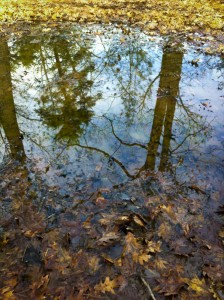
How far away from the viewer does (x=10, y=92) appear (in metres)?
5.82

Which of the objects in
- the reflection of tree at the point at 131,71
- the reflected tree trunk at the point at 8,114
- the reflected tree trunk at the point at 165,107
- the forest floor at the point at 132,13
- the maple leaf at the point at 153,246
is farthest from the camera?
the forest floor at the point at 132,13

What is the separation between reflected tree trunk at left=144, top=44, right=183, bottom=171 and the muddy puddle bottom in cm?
3

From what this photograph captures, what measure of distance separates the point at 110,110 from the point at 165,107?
114 cm

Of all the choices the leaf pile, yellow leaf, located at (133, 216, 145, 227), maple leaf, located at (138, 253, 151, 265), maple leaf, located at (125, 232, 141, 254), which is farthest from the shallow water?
maple leaf, located at (138, 253, 151, 265)

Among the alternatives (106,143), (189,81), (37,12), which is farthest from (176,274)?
(37,12)

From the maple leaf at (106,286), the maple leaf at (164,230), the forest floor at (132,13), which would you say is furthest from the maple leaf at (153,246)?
the forest floor at (132,13)

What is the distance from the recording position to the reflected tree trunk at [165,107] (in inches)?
164

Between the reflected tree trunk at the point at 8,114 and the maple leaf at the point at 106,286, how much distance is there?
2385 millimetres

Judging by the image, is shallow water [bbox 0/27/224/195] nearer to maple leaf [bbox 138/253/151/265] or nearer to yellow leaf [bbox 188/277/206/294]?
maple leaf [bbox 138/253/151/265]

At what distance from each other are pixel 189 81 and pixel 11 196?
15.4ft

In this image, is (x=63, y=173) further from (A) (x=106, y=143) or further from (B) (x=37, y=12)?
(B) (x=37, y=12)

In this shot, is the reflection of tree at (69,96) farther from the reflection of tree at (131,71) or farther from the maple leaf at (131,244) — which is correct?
the maple leaf at (131,244)

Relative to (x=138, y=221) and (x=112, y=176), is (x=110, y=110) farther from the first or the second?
(x=138, y=221)

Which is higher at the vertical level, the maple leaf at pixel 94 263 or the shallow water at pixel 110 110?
the shallow water at pixel 110 110
